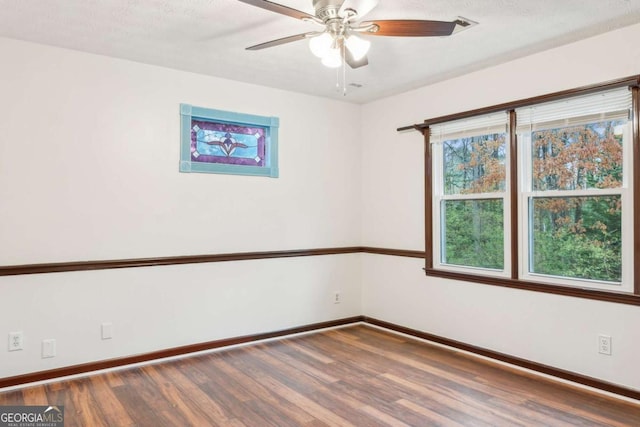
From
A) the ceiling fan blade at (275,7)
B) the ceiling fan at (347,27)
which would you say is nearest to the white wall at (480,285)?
the ceiling fan at (347,27)

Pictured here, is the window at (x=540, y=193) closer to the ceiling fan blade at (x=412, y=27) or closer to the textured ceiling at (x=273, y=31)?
the textured ceiling at (x=273, y=31)

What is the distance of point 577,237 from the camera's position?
3184 millimetres

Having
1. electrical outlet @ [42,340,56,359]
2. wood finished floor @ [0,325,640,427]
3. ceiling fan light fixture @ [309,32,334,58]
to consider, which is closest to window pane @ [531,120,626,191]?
wood finished floor @ [0,325,640,427]

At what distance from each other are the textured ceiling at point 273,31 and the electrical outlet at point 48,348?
215 centimetres

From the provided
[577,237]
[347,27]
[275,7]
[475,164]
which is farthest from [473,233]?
[275,7]

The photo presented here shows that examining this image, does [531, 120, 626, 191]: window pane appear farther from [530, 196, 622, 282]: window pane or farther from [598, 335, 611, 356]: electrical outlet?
[598, 335, 611, 356]: electrical outlet

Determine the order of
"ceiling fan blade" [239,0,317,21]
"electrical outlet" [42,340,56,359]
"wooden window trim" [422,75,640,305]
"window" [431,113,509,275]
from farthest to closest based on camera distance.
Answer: "window" [431,113,509,275] → "electrical outlet" [42,340,56,359] → "wooden window trim" [422,75,640,305] → "ceiling fan blade" [239,0,317,21]

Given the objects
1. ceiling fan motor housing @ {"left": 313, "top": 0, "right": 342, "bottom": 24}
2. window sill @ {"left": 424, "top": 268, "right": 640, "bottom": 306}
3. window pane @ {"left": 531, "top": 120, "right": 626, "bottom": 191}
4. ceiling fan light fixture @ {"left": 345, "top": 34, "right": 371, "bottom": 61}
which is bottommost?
window sill @ {"left": 424, "top": 268, "right": 640, "bottom": 306}

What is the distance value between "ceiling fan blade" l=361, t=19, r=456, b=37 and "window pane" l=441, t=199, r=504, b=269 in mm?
1855

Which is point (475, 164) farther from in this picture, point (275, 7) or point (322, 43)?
point (275, 7)

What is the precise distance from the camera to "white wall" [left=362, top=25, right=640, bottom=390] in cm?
294

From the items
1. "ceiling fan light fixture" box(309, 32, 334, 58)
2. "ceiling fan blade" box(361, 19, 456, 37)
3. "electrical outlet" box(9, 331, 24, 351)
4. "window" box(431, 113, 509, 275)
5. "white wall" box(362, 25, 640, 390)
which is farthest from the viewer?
"window" box(431, 113, 509, 275)

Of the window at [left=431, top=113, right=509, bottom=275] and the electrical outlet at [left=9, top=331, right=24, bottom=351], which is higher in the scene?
the window at [left=431, top=113, right=509, bottom=275]

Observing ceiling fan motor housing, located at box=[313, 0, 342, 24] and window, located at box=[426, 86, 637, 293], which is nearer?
ceiling fan motor housing, located at box=[313, 0, 342, 24]
